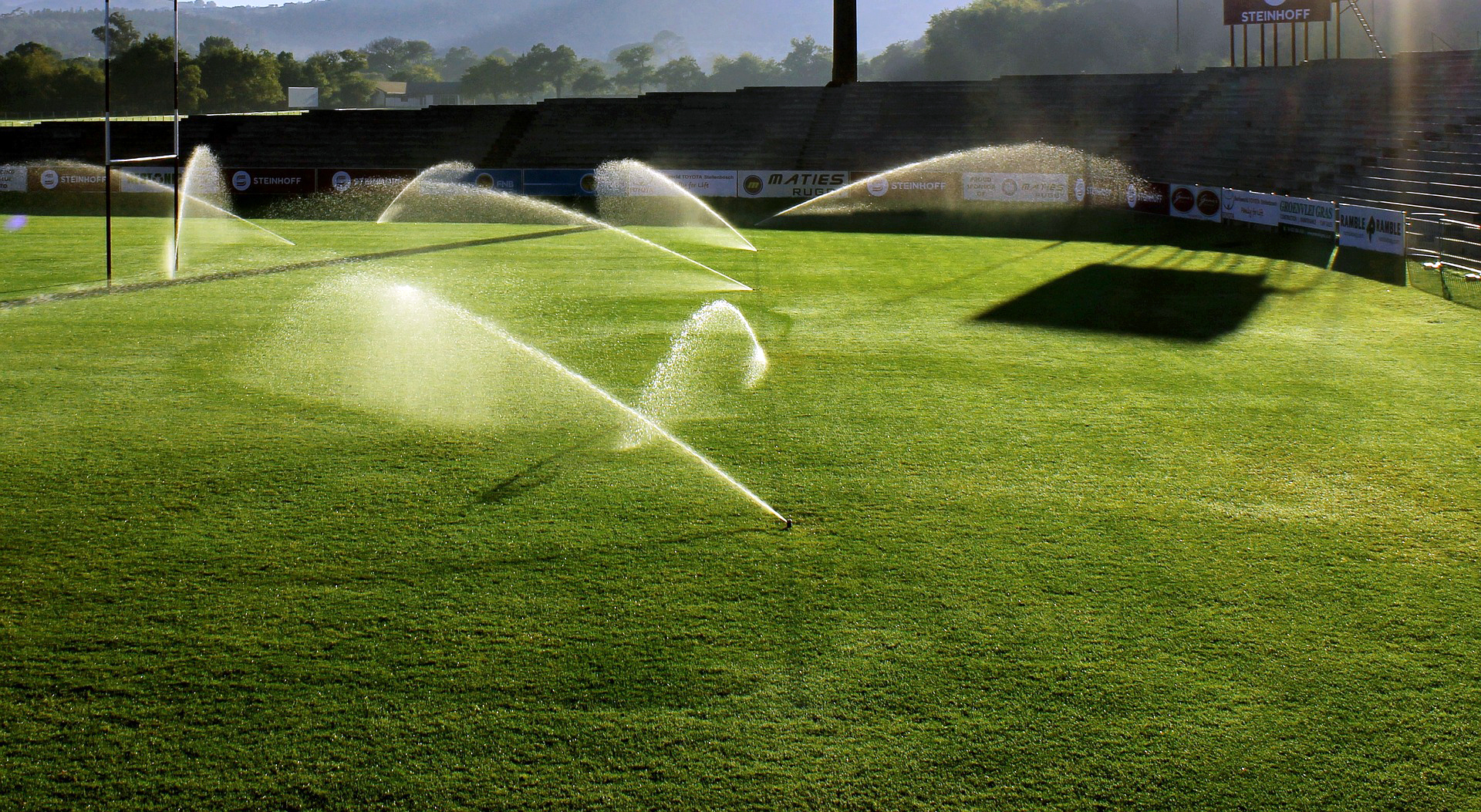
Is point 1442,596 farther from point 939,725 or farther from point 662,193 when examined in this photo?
point 662,193

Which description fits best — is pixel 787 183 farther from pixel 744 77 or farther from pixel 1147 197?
pixel 744 77

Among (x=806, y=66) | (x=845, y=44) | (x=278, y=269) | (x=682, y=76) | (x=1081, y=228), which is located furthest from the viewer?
(x=806, y=66)

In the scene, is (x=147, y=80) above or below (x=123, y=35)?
below

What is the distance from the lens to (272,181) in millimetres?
45562

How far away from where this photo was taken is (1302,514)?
8.67m

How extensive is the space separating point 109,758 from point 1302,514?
8060mm

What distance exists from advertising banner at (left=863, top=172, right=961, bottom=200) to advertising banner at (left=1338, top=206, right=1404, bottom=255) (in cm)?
1541

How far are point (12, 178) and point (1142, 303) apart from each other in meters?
44.5

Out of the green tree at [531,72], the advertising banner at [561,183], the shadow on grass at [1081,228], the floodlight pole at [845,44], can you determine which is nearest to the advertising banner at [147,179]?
the advertising banner at [561,183]

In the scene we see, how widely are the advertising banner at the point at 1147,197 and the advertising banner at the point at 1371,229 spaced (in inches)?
310

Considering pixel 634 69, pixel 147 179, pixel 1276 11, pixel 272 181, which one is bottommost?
pixel 147 179

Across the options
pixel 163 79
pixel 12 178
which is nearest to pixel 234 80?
pixel 163 79

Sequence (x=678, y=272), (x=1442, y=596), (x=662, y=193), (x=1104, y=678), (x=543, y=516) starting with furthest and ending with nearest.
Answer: (x=662, y=193) → (x=678, y=272) → (x=543, y=516) → (x=1442, y=596) → (x=1104, y=678)

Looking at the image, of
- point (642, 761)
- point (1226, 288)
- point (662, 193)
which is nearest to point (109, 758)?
point (642, 761)
